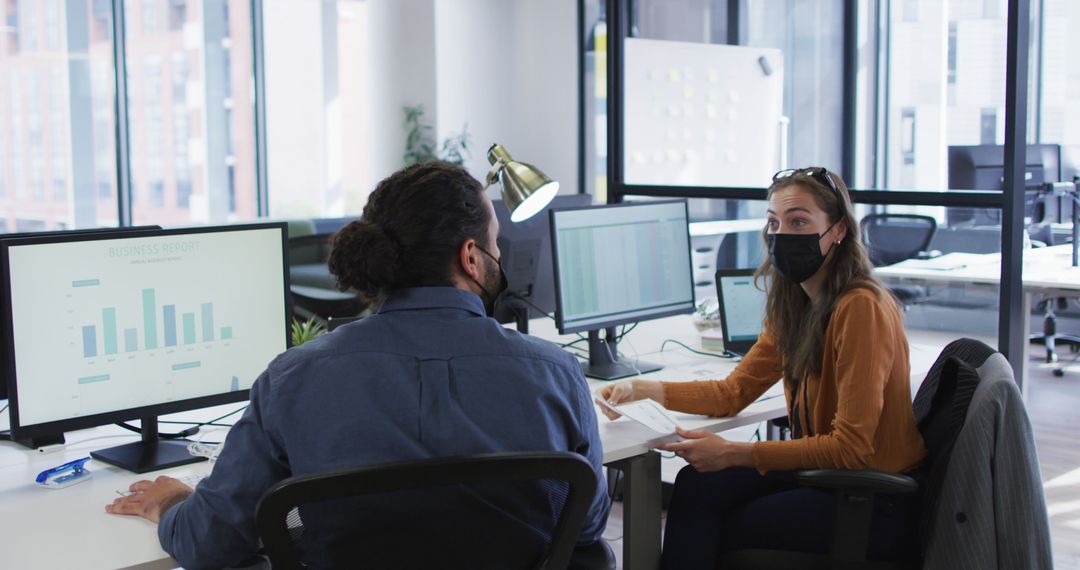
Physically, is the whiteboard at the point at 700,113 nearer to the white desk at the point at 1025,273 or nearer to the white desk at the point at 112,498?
the white desk at the point at 1025,273

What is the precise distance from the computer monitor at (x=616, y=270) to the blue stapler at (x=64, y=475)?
1121 millimetres

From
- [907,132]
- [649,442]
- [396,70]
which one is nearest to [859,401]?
[649,442]

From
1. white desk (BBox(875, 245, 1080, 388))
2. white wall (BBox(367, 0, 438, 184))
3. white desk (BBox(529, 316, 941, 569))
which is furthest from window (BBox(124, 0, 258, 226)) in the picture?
white desk (BBox(529, 316, 941, 569))

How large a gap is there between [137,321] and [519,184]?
0.91 metres

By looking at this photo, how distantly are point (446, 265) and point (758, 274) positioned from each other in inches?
40.7

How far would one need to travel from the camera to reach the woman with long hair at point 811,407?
1.94 m

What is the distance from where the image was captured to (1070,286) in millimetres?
3938

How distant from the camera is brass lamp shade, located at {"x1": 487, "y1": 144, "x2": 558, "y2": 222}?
240cm

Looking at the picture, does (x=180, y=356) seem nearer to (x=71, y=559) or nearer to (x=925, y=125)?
(x=71, y=559)

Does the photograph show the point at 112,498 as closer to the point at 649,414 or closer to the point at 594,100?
the point at 649,414

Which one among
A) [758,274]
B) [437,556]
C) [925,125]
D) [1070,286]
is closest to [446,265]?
[437,556]

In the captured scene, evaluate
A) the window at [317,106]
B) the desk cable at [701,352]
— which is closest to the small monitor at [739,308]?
the desk cable at [701,352]

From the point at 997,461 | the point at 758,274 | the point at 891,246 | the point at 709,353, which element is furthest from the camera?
the point at 891,246

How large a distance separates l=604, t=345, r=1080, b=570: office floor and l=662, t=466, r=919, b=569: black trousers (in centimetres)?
72
